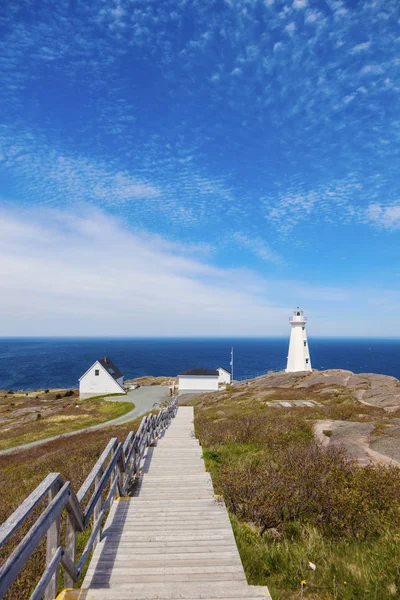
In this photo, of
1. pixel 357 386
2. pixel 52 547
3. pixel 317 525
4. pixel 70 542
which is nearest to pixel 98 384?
pixel 357 386

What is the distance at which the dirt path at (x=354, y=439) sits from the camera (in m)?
11.3

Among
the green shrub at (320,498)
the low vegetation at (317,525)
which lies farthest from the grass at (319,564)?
the green shrub at (320,498)

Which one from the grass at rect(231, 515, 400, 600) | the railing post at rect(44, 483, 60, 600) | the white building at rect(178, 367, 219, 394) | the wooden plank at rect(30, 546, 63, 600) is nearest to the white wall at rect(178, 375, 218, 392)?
the white building at rect(178, 367, 219, 394)

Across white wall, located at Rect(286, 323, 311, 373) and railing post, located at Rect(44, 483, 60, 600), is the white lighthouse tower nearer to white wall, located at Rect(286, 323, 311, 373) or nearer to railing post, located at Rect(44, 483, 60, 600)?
white wall, located at Rect(286, 323, 311, 373)

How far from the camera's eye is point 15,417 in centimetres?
4216

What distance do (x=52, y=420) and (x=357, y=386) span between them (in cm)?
3268

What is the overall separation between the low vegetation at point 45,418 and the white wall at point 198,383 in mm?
10731

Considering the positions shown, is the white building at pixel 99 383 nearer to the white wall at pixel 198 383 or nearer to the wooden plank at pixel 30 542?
the white wall at pixel 198 383

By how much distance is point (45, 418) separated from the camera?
128 feet

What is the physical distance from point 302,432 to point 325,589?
11.0 meters

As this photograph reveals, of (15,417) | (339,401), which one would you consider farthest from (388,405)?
(15,417)

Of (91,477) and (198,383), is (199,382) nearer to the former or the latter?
(198,383)

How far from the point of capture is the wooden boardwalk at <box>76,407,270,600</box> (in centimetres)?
436

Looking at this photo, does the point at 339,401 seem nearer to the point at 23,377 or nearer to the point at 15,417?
the point at 15,417
